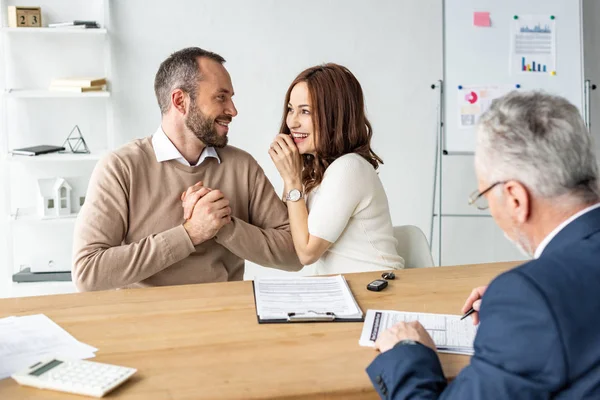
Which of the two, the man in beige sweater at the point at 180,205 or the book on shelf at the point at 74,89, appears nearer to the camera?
the man in beige sweater at the point at 180,205

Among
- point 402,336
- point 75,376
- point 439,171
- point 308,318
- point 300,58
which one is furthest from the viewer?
point 439,171

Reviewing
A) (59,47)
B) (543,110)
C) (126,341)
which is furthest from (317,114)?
(59,47)

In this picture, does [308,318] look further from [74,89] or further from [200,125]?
[74,89]

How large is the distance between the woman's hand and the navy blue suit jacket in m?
1.38

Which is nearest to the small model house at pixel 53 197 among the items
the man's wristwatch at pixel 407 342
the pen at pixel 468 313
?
the pen at pixel 468 313

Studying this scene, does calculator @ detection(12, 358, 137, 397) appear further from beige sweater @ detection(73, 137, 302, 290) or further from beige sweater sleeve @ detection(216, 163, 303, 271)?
beige sweater sleeve @ detection(216, 163, 303, 271)

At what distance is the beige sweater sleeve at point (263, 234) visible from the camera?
2.34m

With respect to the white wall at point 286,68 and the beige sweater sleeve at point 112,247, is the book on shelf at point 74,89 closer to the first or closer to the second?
the white wall at point 286,68

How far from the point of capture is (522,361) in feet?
3.57

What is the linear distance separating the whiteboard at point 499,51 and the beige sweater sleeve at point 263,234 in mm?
1829

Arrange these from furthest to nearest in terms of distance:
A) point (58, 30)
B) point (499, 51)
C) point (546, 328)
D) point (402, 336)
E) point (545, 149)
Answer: point (499, 51), point (58, 30), point (402, 336), point (545, 149), point (546, 328)

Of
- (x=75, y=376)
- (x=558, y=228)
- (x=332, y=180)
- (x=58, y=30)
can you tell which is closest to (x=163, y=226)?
(x=332, y=180)

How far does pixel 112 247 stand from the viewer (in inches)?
89.0

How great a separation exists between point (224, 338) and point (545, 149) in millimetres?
818
